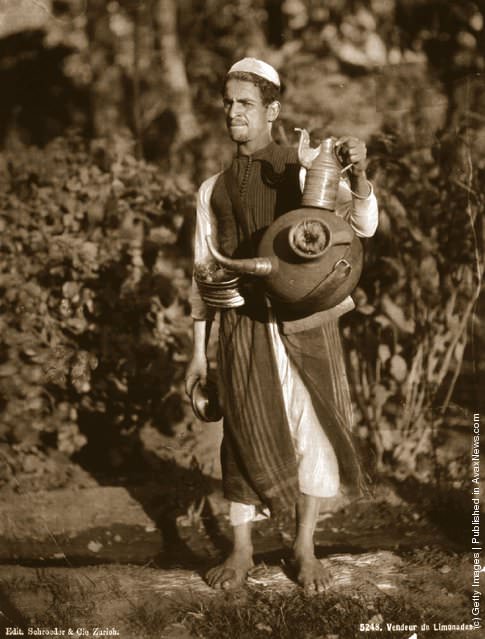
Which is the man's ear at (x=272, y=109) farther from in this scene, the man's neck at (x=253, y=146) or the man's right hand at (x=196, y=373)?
the man's right hand at (x=196, y=373)

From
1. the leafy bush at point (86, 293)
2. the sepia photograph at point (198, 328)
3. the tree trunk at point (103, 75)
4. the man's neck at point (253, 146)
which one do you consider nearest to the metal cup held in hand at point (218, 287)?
the sepia photograph at point (198, 328)

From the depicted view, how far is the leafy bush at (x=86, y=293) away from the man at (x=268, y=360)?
3.85 ft

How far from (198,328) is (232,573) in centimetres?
100

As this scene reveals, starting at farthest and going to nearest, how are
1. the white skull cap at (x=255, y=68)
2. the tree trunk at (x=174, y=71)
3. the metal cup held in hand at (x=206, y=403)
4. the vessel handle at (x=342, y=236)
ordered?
the tree trunk at (x=174, y=71) → the metal cup held in hand at (x=206, y=403) → the white skull cap at (x=255, y=68) → the vessel handle at (x=342, y=236)

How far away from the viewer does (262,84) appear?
2.92 meters

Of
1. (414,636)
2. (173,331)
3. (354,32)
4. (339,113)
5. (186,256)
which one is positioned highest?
(354,32)

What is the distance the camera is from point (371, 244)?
14.2ft

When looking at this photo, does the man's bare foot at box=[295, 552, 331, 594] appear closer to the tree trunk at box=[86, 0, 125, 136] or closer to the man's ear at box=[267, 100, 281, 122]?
the man's ear at box=[267, 100, 281, 122]

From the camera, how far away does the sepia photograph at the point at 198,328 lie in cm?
329

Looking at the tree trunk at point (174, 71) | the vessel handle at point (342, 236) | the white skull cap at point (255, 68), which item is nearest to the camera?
the vessel handle at point (342, 236)

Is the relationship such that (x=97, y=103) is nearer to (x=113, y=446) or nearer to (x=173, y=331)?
(x=173, y=331)

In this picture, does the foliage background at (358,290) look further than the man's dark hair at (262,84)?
Yes

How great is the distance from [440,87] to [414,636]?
9.10ft

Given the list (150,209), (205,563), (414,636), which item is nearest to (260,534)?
(205,563)
